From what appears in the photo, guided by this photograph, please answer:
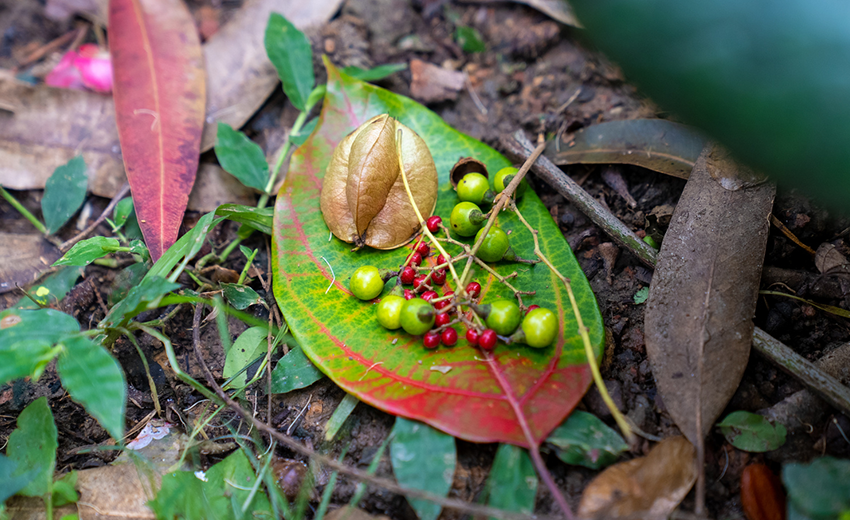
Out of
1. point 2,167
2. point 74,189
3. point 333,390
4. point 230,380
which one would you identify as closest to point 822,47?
point 333,390

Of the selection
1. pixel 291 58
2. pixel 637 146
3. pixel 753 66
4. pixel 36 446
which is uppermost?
pixel 753 66

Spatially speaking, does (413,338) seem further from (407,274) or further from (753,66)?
(753,66)

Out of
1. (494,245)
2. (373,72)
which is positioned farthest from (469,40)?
(494,245)

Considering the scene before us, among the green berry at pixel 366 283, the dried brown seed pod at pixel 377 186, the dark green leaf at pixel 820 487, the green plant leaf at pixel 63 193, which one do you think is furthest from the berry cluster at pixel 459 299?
the green plant leaf at pixel 63 193

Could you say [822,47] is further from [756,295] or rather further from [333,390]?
[333,390]

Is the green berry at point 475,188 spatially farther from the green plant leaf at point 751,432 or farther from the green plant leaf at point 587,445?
the green plant leaf at point 751,432
